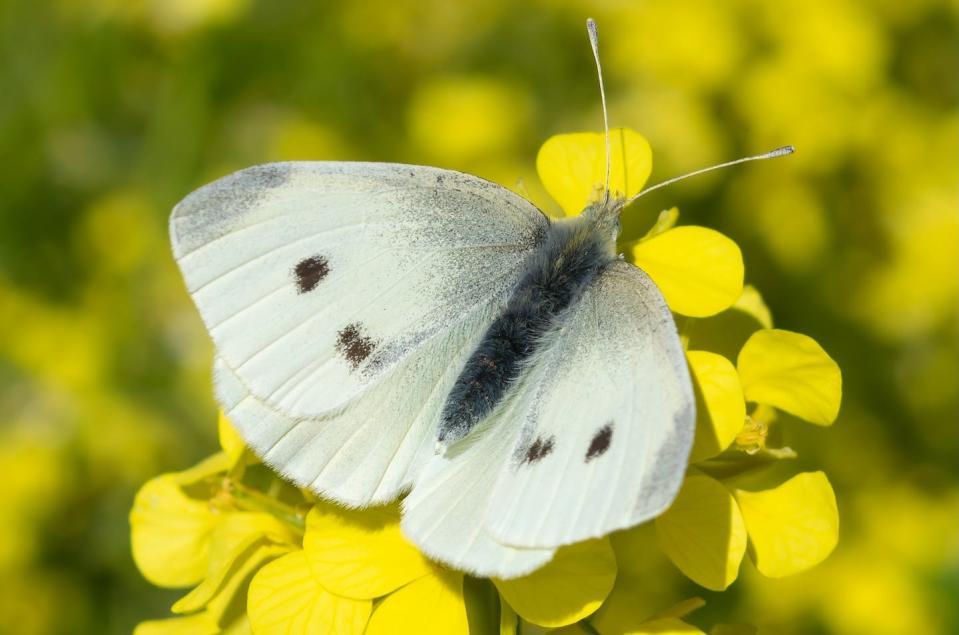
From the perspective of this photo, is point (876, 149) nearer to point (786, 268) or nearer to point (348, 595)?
point (786, 268)

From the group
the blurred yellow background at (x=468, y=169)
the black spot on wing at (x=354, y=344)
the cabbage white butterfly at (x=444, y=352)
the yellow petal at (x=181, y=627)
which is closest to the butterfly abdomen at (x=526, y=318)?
the cabbage white butterfly at (x=444, y=352)

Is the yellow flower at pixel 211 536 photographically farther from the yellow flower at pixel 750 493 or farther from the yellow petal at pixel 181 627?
the yellow flower at pixel 750 493

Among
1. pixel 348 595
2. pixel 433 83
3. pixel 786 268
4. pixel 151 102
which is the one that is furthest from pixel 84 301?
pixel 348 595

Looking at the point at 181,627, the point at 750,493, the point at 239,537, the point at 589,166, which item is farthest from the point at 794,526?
the point at 181,627

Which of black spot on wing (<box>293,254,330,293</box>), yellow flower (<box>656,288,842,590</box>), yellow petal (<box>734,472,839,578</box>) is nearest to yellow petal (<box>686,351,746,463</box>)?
yellow flower (<box>656,288,842,590</box>)

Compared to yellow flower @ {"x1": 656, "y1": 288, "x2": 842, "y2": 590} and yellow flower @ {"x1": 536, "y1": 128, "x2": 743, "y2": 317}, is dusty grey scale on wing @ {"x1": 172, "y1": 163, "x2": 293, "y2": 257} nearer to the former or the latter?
yellow flower @ {"x1": 536, "y1": 128, "x2": 743, "y2": 317}

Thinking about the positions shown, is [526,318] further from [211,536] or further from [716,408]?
[211,536]
